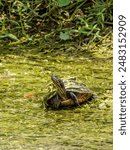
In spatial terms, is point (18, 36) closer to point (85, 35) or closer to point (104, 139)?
point (85, 35)

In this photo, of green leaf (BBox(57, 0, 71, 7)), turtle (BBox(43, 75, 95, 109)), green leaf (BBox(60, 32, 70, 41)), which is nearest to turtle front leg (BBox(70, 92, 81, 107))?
turtle (BBox(43, 75, 95, 109))

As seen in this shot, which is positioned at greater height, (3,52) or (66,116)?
(3,52)

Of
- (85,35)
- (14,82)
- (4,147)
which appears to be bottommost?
(4,147)

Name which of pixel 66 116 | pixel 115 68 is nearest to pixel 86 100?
pixel 66 116

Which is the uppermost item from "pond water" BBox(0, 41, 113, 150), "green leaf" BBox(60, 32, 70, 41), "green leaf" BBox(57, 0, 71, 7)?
"green leaf" BBox(57, 0, 71, 7)

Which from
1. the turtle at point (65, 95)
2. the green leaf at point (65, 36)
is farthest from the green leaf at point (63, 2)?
the turtle at point (65, 95)

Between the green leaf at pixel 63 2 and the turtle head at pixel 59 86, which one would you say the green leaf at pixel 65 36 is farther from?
the turtle head at pixel 59 86

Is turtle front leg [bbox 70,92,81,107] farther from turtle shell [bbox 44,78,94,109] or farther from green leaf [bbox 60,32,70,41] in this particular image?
green leaf [bbox 60,32,70,41]

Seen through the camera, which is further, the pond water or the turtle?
the turtle
